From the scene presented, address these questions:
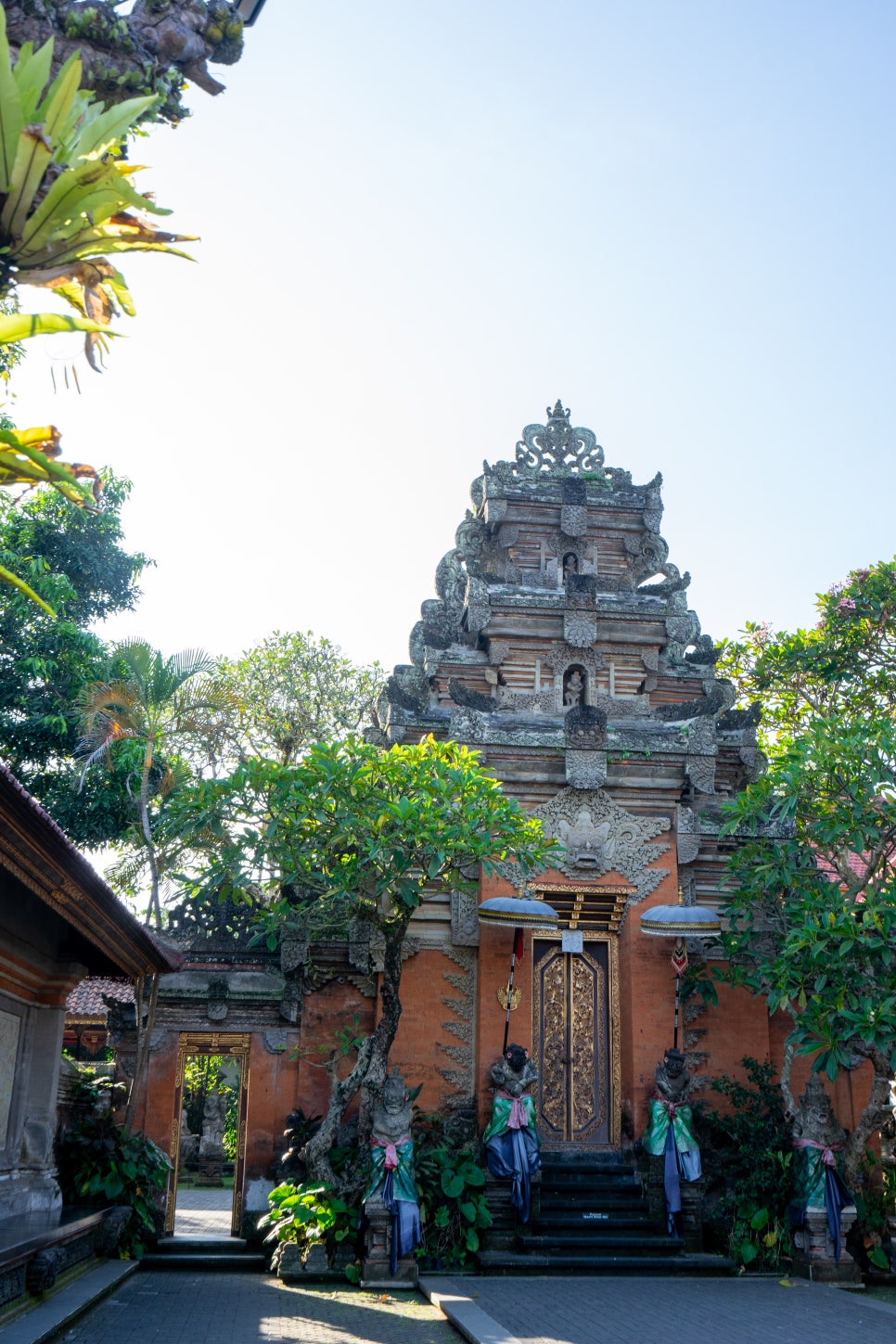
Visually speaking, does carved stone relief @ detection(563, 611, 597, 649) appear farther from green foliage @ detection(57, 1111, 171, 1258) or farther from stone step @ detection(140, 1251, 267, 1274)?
stone step @ detection(140, 1251, 267, 1274)

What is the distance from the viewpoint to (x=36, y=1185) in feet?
33.5

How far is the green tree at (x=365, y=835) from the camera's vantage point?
35.4 feet

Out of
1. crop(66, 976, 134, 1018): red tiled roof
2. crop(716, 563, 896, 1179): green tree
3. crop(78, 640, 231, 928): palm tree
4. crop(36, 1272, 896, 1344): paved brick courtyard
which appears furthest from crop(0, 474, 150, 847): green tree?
crop(716, 563, 896, 1179): green tree

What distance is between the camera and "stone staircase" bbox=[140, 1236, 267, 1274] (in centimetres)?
1138

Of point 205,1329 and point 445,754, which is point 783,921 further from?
point 205,1329

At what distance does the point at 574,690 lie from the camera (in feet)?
47.4

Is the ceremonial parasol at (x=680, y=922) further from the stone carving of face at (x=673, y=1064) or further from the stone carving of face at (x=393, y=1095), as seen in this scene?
the stone carving of face at (x=393, y=1095)

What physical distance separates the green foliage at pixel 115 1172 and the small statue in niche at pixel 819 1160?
6.31 m

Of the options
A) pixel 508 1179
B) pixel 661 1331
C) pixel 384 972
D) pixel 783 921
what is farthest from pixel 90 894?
pixel 783 921

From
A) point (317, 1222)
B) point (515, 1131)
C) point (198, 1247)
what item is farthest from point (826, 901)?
point (198, 1247)

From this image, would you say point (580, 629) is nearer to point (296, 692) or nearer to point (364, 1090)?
point (364, 1090)

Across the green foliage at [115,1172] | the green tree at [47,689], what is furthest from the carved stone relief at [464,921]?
the green tree at [47,689]

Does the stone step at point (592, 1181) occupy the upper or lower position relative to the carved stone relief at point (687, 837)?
lower

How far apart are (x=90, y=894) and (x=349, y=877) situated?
344cm
